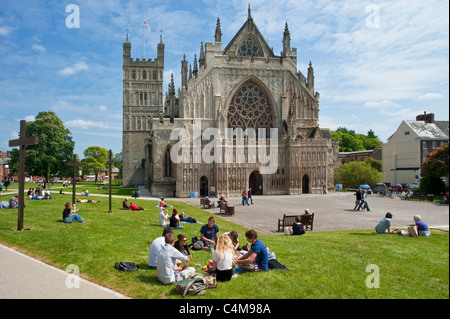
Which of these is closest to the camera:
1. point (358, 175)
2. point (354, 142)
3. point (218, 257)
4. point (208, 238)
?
point (218, 257)

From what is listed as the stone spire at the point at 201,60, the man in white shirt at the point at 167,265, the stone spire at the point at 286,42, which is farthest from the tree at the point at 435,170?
the man in white shirt at the point at 167,265

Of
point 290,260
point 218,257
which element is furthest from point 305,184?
point 218,257

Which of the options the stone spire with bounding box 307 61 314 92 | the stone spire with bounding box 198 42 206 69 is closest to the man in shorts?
the stone spire with bounding box 198 42 206 69

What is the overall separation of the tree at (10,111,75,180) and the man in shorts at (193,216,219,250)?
4737 centimetres

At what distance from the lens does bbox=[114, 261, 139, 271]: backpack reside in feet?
26.6

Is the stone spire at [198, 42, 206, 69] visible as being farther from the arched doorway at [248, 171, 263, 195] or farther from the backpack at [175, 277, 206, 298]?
the backpack at [175, 277, 206, 298]

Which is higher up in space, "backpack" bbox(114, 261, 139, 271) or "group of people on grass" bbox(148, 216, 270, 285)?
"group of people on grass" bbox(148, 216, 270, 285)

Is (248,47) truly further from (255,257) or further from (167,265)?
(167,265)

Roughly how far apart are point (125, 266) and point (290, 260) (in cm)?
441

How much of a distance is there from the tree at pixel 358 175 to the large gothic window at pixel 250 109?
13.9 metres

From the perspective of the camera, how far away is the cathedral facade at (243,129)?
3781cm

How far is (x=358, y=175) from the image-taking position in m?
45.2

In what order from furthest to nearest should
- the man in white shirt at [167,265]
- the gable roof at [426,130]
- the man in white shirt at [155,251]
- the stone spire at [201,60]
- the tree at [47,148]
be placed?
the tree at [47,148] → the gable roof at [426,130] → the stone spire at [201,60] → the man in white shirt at [155,251] → the man in white shirt at [167,265]

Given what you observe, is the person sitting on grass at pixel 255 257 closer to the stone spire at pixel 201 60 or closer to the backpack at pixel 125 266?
the backpack at pixel 125 266
